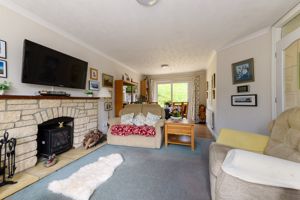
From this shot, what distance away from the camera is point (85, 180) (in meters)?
1.73

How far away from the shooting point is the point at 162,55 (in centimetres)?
413

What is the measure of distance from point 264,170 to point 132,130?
8.06 ft

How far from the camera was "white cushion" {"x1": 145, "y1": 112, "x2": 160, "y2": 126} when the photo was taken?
3.21 m

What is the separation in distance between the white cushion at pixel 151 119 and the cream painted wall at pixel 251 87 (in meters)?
1.61

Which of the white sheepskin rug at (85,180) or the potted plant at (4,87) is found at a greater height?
the potted plant at (4,87)

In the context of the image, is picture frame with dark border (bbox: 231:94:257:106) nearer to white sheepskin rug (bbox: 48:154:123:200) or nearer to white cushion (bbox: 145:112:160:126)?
white cushion (bbox: 145:112:160:126)

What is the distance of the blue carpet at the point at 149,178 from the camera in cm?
150

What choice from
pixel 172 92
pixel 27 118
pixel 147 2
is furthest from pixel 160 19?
pixel 172 92

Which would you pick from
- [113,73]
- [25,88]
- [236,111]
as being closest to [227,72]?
[236,111]

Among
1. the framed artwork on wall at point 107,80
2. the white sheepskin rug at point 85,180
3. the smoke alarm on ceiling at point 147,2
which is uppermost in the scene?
the smoke alarm on ceiling at point 147,2

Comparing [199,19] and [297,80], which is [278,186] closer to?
[297,80]

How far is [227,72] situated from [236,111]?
3.06 feet

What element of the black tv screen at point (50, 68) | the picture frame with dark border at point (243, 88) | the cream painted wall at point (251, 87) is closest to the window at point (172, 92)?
the cream painted wall at point (251, 87)

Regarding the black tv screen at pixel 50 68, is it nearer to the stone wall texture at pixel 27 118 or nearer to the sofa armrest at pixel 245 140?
the stone wall texture at pixel 27 118
